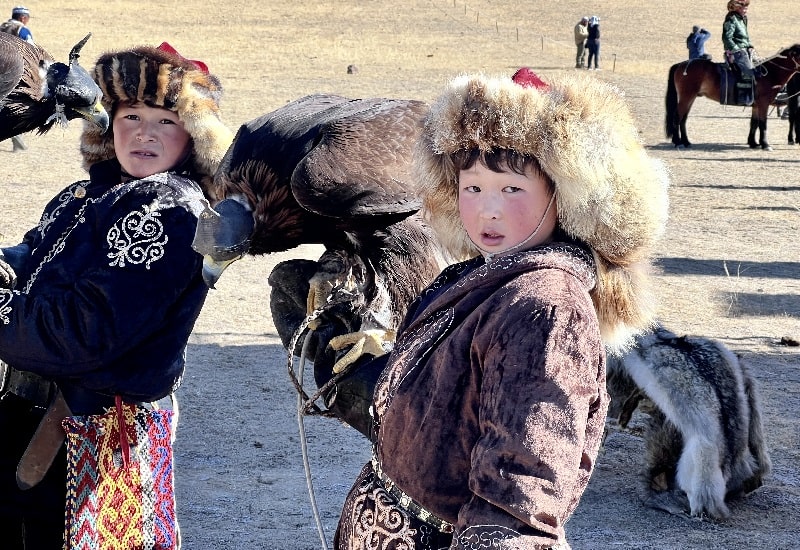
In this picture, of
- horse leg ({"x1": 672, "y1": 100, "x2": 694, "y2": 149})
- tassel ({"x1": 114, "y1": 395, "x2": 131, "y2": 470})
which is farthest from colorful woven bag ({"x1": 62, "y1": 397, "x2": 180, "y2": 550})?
horse leg ({"x1": 672, "y1": 100, "x2": 694, "y2": 149})

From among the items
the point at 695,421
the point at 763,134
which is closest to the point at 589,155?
the point at 695,421

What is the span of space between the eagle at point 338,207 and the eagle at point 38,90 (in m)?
0.40

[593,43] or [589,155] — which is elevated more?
[589,155]

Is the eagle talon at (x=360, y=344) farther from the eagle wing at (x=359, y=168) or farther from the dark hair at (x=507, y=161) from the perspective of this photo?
the dark hair at (x=507, y=161)

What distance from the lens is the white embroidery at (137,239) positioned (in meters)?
2.37

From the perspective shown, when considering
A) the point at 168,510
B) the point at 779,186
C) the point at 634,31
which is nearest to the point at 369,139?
the point at 168,510

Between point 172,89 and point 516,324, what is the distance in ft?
4.59

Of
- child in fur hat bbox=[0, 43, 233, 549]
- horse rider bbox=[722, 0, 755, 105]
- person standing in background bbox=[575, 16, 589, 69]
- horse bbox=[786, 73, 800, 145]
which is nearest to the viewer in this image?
child in fur hat bbox=[0, 43, 233, 549]

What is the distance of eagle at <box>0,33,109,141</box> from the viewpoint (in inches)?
101

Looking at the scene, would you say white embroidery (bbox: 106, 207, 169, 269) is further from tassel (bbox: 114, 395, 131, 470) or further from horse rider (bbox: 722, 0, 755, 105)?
horse rider (bbox: 722, 0, 755, 105)

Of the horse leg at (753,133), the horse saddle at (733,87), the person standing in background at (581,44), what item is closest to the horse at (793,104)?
the horse saddle at (733,87)

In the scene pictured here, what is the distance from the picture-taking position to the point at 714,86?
15.1m

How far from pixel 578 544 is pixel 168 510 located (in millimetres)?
1660

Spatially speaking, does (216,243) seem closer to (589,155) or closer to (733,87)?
(589,155)
